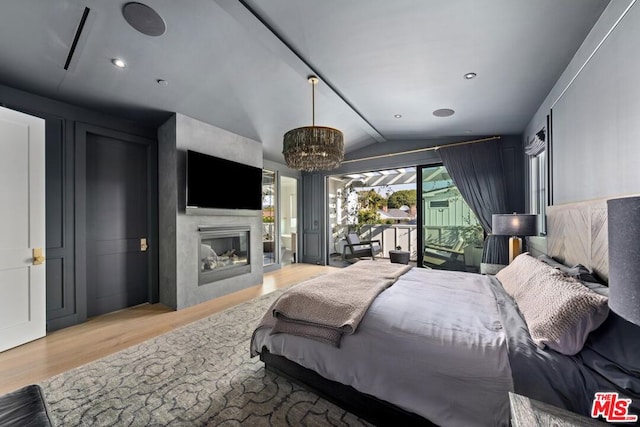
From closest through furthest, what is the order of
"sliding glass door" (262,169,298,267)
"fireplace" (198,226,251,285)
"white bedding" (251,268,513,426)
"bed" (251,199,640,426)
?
"bed" (251,199,640,426) → "white bedding" (251,268,513,426) → "fireplace" (198,226,251,285) → "sliding glass door" (262,169,298,267)

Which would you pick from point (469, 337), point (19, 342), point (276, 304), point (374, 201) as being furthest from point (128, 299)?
point (374, 201)

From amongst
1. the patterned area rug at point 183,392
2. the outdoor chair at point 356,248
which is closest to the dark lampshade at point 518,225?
the patterned area rug at point 183,392

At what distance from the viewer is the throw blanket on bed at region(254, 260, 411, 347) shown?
1.60 metres

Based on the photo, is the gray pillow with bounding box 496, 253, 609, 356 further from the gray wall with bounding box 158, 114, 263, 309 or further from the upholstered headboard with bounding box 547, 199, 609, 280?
the gray wall with bounding box 158, 114, 263, 309

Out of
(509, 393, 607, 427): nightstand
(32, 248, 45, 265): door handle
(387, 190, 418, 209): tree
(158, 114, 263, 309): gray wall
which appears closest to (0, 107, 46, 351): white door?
(32, 248, 45, 265): door handle

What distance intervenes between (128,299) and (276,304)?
280cm

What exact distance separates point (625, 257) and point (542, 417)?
0.63 m

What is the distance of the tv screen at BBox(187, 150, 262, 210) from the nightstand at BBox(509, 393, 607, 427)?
358 cm

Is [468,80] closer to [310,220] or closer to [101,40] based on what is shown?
[101,40]

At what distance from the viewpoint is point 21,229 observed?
244cm

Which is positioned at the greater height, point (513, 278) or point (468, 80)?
point (468, 80)

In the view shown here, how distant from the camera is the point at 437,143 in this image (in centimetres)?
464

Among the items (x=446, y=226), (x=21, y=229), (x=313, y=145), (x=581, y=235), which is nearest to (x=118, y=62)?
(x=21, y=229)

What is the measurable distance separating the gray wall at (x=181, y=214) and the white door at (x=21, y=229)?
1.15 m
